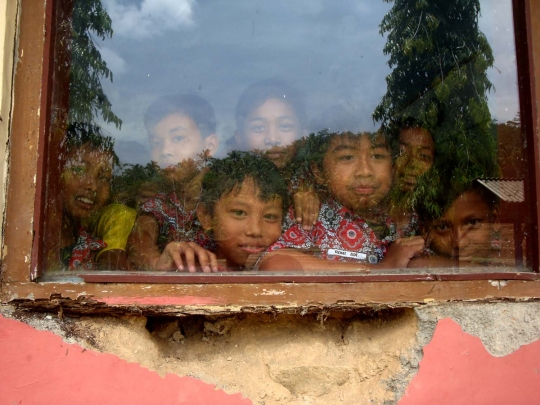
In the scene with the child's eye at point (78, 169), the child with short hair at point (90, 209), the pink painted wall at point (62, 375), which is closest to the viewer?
the pink painted wall at point (62, 375)

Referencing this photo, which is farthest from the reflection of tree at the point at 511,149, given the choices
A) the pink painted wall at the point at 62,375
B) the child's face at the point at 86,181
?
the child's face at the point at 86,181

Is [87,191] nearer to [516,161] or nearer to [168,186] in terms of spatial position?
[168,186]

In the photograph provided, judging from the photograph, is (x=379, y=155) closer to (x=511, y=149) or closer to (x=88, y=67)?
(x=511, y=149)

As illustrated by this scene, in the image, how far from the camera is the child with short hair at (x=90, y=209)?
4.58ft

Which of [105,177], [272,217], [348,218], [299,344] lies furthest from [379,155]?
[105,177]

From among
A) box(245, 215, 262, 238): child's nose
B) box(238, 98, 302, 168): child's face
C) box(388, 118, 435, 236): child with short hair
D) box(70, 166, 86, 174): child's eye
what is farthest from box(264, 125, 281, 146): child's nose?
box(70, 166, 86, 174): child's eye

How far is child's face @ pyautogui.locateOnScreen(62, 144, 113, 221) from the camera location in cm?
146

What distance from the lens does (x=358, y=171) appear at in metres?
1.93

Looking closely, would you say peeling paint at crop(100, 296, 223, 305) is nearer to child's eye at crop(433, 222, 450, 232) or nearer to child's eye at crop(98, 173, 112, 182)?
child's eye at crop(98, 173, 112, 182)

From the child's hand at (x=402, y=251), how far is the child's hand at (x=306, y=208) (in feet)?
1.02

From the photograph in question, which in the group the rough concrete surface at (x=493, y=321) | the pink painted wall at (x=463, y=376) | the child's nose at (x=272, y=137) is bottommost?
the pink painted wall at (x=463, y=376)

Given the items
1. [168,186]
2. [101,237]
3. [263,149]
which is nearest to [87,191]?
[101,237]

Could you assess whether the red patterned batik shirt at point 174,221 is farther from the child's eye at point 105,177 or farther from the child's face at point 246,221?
the child's eye at point 105,177

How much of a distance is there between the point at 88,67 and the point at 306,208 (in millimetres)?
906
